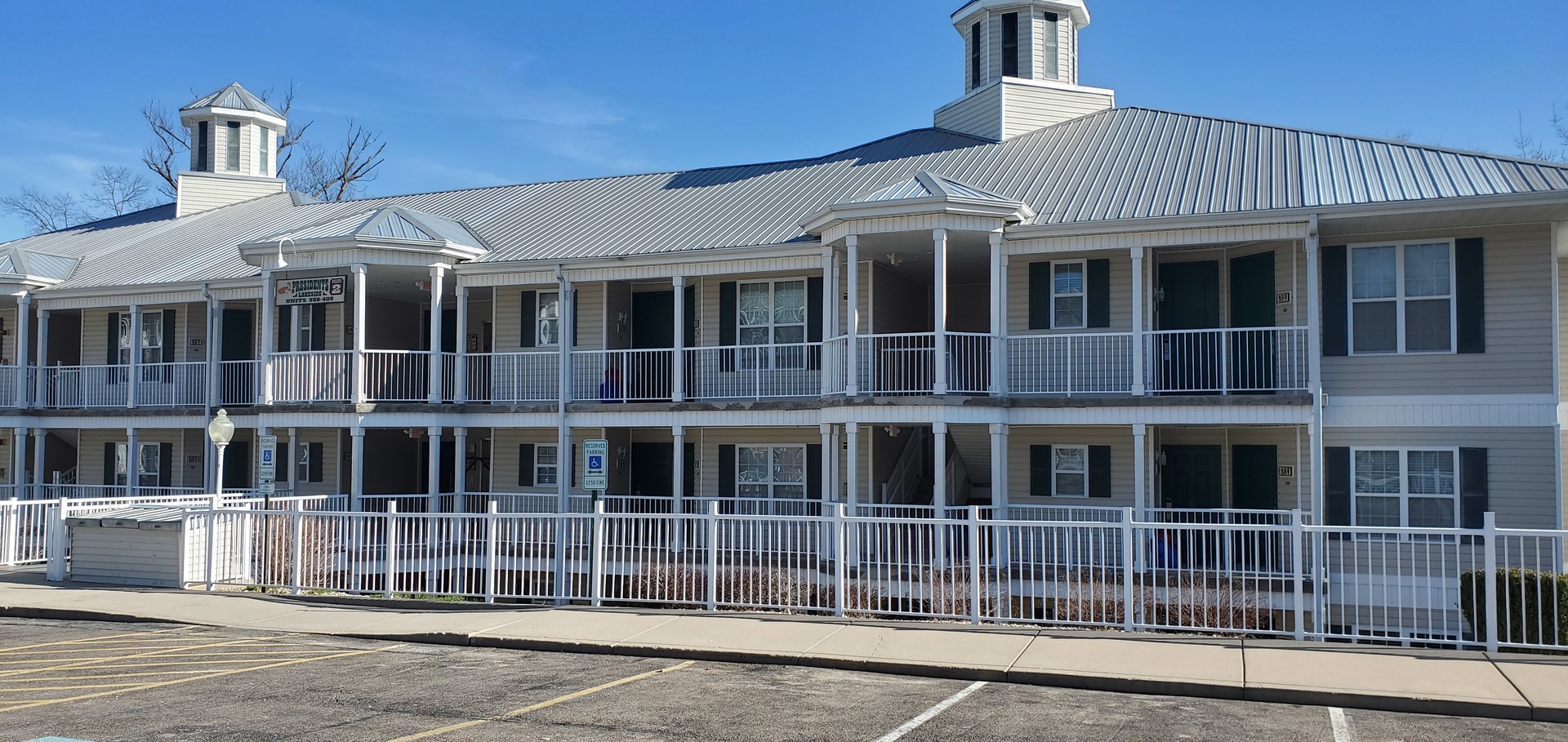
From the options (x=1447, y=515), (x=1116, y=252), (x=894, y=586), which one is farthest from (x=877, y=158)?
(x=1447, y=515)

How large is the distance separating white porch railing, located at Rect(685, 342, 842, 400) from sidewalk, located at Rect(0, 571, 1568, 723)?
8.01m

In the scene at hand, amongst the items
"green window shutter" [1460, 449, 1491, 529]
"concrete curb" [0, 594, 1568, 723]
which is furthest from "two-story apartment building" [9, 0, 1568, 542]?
"concrete curb" [0, 594, 1568, 723]

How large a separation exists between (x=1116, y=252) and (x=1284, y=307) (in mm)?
2775

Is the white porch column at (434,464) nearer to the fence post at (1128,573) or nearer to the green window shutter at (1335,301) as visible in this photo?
the fence post at (1128,573)

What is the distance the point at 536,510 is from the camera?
25422mm

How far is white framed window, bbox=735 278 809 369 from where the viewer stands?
2344cm

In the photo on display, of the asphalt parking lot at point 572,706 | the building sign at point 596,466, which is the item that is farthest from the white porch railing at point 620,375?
the asphalt parking lot at point 572,706

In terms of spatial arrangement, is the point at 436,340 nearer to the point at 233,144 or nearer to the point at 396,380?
the point at 396,380

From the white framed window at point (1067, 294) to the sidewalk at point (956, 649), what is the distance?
8.52m

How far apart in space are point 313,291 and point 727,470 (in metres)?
8.59

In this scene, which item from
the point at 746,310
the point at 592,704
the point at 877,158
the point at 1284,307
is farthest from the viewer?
the point at 877,158

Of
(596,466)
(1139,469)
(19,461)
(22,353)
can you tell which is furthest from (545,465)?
(22,353)

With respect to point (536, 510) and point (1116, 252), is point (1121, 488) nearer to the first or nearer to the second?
point (1116, 252)

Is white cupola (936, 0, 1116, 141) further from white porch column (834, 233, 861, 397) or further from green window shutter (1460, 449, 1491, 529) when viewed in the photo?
green window shutter (1460, 449, 1491, 529)
